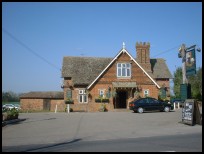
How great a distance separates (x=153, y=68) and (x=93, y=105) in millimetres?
12346

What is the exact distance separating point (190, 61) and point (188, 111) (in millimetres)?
3495

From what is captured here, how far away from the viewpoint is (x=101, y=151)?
33.4 ft

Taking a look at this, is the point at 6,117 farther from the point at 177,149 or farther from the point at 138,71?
the point at 138,71

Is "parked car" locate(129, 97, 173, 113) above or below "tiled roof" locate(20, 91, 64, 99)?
below

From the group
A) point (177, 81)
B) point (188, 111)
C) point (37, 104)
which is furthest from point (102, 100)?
point (177, 81)

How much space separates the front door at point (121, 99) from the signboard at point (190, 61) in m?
19.6

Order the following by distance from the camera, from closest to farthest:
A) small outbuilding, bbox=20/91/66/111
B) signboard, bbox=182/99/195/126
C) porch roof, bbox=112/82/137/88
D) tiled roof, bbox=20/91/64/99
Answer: signboard, bbox=182/99/195/126 → porch roof, bbox=112/82/137/88 → small outbuilding, bbox=20/91/66/111 → tiled roof, bbox=20/91/64/99

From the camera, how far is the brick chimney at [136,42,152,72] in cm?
4350

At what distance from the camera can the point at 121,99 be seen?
41.1 metres

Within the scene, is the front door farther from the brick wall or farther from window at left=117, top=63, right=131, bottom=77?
the brick wall

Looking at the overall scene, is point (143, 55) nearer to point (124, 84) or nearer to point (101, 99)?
point (124, 84)

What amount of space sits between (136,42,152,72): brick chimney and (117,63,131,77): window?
4423mm

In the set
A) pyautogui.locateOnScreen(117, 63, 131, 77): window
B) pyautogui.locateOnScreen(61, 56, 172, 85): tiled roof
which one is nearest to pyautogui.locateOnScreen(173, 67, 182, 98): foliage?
pyautogui.locateOnScreen(61, 56, 172, 85): tiled roof

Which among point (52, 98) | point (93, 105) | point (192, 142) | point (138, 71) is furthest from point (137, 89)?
point (192, 142)
